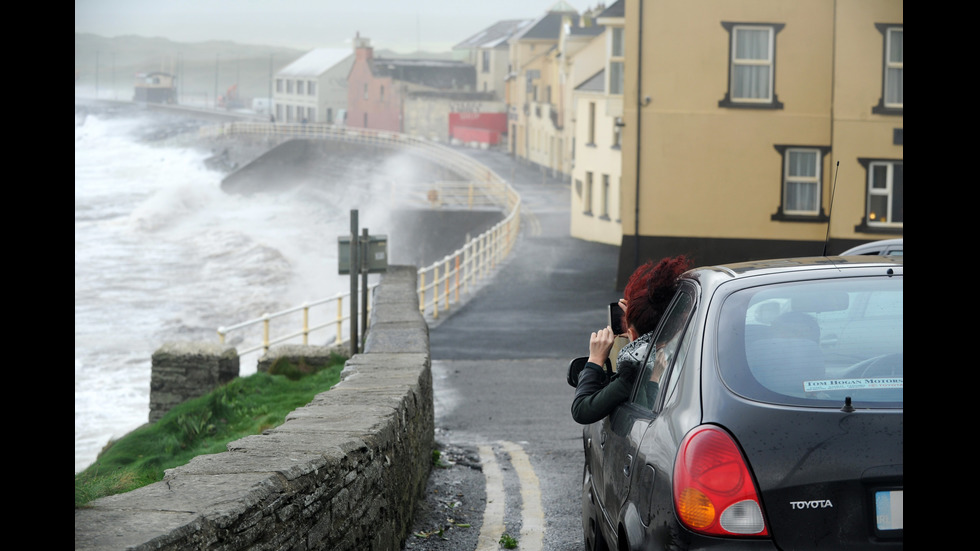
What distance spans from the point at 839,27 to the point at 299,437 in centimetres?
2500

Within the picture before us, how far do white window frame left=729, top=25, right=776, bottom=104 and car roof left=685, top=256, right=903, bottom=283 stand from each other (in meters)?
24.3

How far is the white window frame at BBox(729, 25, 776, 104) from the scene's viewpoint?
2733cm

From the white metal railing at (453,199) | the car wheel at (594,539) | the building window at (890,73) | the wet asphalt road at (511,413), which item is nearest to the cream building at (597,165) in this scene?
the white metal railing at (453,199)

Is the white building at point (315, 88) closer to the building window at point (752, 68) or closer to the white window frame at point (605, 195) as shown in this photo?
the white window frame at point (605, 195)

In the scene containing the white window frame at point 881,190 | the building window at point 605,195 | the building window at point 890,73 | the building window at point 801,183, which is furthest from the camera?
the building window at point 605,195

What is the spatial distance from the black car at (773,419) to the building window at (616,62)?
33.1 meters

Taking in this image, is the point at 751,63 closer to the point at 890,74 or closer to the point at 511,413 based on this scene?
the point at 890,74

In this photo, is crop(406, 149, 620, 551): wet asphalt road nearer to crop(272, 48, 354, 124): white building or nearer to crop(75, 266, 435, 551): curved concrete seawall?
crop(75, 266, 435, 551): curved concrete seawall

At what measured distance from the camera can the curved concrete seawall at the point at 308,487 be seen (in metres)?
3.19

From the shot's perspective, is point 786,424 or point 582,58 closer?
point 786,424

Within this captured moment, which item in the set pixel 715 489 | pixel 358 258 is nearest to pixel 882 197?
pixel 358 258
